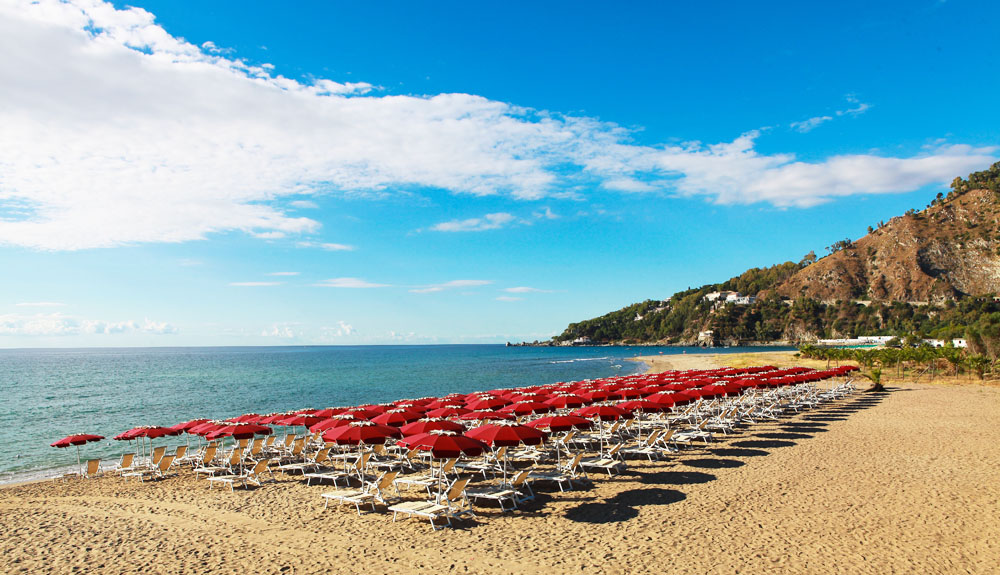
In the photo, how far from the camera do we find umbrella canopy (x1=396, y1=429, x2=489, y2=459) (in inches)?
382

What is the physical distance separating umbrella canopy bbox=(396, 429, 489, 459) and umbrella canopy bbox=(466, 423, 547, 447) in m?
A: 0.32

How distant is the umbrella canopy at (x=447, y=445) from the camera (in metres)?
9.70

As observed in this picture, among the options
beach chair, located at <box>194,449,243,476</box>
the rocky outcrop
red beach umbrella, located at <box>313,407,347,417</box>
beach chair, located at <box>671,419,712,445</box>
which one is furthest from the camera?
the rocky outcrop

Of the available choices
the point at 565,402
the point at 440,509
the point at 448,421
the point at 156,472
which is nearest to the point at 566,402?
the point at 565,402

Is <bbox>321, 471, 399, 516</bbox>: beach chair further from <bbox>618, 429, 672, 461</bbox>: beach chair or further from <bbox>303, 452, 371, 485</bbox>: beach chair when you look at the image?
<bbox>618, 429, 672, 461</bbox>: beach chair

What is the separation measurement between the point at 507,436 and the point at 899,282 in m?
185

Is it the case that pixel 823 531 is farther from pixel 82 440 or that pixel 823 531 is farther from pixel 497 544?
pixel 82 440

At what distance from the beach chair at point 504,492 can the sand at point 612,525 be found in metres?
0.27

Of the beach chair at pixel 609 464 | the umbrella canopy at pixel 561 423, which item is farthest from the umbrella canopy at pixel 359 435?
the beach chair at pixel 609 464

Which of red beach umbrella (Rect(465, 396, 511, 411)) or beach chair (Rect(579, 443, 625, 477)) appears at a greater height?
red beach umbrella (Rect(465, 396, 511, 411))

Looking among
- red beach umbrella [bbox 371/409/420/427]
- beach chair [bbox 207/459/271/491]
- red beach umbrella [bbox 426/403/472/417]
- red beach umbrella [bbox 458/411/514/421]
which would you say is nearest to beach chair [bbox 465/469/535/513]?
red beach umbrella [bbox 458/411/514/421]

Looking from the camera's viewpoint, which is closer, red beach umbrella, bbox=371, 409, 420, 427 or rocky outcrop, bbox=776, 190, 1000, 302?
red beach umbrella, bbox=371, 409, 420, 427

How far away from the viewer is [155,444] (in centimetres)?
2384

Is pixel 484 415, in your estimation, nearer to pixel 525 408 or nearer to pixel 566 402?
pixel 525 408
